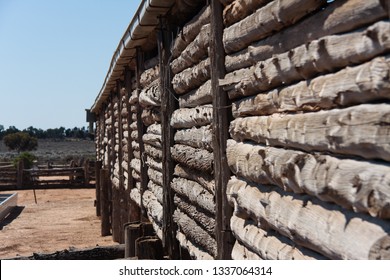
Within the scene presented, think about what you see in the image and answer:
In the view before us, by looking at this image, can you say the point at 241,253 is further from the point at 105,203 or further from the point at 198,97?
the point at 105,203

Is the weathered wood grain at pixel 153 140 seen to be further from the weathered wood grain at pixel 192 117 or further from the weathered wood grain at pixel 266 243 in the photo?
the weathered wood grain at pixel 266 243

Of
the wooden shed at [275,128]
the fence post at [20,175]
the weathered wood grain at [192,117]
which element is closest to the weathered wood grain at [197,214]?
the wooden shed at [275,128]

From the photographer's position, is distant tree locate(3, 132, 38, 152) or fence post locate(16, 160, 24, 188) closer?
fence post locate(16, 160, 24, 188)

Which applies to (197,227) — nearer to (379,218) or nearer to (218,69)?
(218,69)

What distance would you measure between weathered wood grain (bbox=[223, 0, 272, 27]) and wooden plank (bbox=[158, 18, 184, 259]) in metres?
1.98

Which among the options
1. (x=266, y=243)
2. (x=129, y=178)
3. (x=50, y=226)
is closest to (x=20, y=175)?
(x=50, y=226)

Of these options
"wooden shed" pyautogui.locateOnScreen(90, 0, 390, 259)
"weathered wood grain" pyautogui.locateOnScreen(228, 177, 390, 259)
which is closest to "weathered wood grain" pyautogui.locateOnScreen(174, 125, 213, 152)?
"wooden shed" pyautogui.locateOnScreen(90, 0, 390, 259)

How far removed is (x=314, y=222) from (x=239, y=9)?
1679mm

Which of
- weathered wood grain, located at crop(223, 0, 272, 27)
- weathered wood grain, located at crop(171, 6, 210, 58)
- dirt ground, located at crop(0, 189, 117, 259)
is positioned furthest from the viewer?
dirt ground, located at crop(0, 189, 117, 259)

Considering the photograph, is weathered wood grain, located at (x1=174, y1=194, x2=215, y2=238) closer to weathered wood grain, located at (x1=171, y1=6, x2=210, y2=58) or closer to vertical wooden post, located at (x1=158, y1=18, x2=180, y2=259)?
vertical wooden post, located at (x1=158, y1=18, x2=180, y2=259)

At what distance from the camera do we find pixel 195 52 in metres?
4.68

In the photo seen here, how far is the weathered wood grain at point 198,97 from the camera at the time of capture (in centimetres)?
433

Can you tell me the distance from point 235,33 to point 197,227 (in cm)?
188

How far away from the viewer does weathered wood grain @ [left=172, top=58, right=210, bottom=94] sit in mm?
4441
